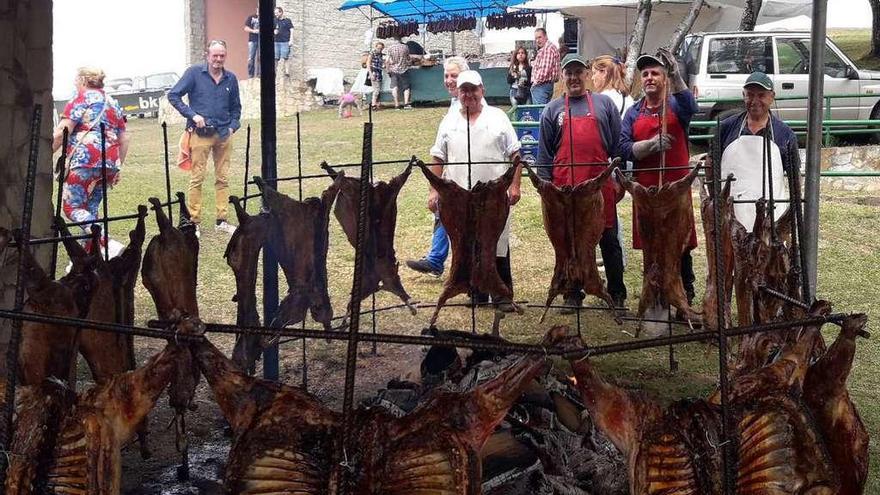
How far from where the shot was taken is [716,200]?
114 inches

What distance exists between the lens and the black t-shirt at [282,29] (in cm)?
2239

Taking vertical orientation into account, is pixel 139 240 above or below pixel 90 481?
above

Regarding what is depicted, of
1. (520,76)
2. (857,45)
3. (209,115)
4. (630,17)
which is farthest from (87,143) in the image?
(857,45)

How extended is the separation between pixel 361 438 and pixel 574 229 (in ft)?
10.1

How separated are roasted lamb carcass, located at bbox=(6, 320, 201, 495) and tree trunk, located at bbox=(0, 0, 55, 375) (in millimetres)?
2139

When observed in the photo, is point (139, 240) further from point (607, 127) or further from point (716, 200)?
point (607, 127)

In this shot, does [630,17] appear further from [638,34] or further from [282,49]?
[282,49]

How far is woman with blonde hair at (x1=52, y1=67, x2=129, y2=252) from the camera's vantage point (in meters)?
7.88

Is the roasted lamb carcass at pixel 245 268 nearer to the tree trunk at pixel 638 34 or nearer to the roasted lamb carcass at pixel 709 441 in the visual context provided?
the roasted lamb carcass at pixel 709 441

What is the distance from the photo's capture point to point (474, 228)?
18.8 feet

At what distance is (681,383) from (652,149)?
1691 mm

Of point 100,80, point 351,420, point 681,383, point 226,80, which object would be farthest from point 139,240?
point 226,80

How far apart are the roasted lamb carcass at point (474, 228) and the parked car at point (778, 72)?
1163cm

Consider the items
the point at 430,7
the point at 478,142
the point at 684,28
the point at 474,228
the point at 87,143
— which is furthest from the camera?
the point at 430,7
